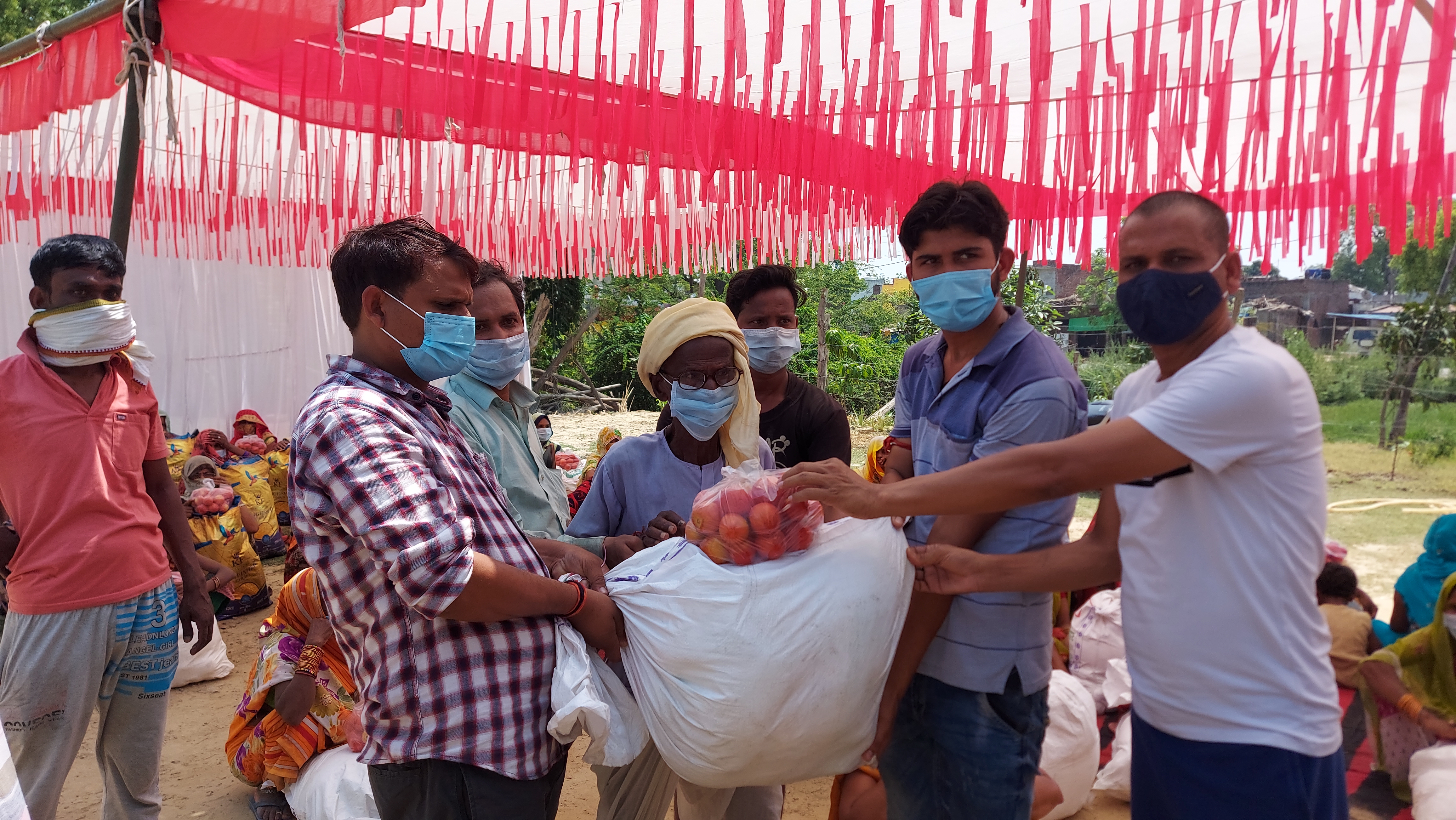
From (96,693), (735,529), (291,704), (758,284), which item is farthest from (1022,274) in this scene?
(96,693)

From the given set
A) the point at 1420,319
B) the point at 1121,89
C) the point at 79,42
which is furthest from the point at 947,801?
the point at 1420,319

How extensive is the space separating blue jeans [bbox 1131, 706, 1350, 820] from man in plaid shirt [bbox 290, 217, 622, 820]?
105cm

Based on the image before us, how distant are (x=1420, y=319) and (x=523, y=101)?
10.4m

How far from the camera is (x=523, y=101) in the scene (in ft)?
10.5

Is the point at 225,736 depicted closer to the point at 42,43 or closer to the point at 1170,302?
the point at 42,43

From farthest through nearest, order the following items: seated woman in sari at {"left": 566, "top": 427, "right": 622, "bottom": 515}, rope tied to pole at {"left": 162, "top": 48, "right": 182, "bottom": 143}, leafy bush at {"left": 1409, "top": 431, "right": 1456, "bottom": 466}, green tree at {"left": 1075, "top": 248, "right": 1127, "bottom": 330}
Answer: green tree at {"left": 1075, "top": 248, "right": 1127, "bottom": 330} < leafy bush at {"left": 1409, "top": 431, "right": 1456, "bottom": 466} < seated woman in sari at {"left": 566, "top": 427, "right": 622, "bottom": 515} < rope tied to pole at {"left": 162, "top": 48, "right": 182, "bottom": 143}

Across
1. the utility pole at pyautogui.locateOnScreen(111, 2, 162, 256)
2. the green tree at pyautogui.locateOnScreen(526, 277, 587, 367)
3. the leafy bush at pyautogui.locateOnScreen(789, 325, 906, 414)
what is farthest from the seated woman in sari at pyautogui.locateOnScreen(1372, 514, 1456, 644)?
the green tree at pyautogui.locateOnScreen(526, 277, 587, 367)

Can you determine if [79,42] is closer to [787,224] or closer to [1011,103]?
[787,224]

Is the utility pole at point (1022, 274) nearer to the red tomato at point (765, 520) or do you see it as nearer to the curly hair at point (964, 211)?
the curly hair at point (964, 211)

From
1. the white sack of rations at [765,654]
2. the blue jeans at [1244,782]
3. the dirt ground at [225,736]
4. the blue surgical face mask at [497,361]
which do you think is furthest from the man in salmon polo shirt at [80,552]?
the blue jeans at [1244,782]

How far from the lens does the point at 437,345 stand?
1.65m

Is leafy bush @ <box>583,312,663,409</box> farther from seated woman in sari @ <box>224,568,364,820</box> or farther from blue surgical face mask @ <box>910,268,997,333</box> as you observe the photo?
blue surgical face mask @ <box>910,268,997,333</box>

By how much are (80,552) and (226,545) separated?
12.0ft

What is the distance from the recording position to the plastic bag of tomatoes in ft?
5.55
